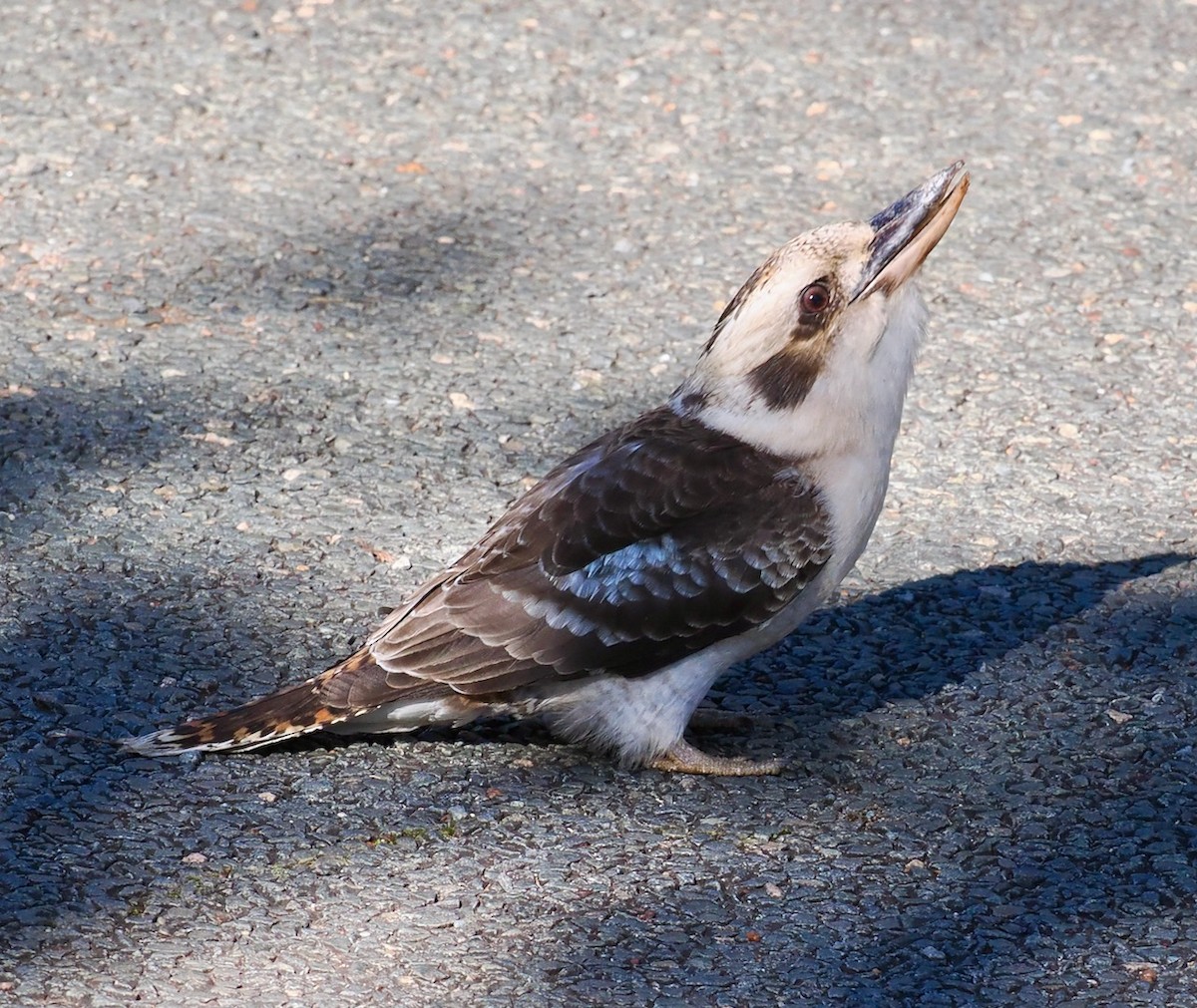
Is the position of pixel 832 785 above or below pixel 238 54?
below

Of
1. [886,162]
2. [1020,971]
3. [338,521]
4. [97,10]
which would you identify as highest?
[97,10]

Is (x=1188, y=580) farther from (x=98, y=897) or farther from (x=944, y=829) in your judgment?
(x=98, y=897)

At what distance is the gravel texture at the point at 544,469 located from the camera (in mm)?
3664

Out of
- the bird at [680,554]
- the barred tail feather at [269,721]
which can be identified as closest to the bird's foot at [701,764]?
the bird at [680,554]

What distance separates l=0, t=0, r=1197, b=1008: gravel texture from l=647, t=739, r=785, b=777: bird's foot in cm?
5

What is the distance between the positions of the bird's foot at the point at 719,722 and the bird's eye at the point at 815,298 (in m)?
1.09

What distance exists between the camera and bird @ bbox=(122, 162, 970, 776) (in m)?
4.09

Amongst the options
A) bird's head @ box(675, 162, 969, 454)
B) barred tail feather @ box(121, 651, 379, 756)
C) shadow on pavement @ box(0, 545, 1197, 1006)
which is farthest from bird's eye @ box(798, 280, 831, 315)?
barred tail feather @ box(121, 651, 379, 756)

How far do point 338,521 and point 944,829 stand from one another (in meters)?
2.16

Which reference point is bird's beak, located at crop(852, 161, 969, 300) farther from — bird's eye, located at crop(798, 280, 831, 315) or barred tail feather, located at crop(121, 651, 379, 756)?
barred tail feather, located at crop(121, 651, 379, 756)

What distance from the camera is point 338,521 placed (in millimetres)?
5242

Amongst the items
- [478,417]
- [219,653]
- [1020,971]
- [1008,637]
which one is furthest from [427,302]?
[1020,971]

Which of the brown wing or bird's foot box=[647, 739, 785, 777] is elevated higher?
the brown wing

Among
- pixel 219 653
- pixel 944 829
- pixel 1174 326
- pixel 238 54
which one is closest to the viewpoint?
pixel 944 829
